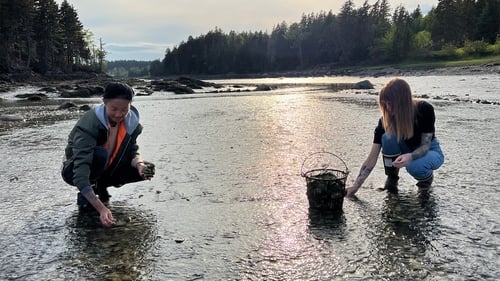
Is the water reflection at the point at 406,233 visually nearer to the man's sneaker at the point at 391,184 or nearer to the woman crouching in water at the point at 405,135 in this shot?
the man's sneaker at the point at 391,184

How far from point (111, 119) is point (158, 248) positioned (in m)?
1.49

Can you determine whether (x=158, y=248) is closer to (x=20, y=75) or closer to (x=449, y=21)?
(x=20, y=75)

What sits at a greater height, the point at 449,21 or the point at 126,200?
the point at 449,21

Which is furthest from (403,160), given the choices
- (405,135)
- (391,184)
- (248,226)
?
(248,226)

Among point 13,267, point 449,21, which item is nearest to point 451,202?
point 13,267

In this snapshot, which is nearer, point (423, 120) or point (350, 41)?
point (423, 120)

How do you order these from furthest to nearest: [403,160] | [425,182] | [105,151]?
1. [425,182]
2. [403,160]
3. [105,151]

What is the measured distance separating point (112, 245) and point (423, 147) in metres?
3.72

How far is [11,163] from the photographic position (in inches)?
286

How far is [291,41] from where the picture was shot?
489 ft

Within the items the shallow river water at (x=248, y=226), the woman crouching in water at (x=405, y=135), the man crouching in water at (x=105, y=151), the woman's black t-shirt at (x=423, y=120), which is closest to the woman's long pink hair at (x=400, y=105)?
the woman crouching in water at (x=405, y=135)

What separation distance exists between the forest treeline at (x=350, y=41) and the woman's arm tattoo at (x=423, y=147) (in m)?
78.6

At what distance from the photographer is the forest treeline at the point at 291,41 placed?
7194 centimetres

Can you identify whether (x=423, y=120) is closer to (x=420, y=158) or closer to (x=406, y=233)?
(x=420, y=158)
